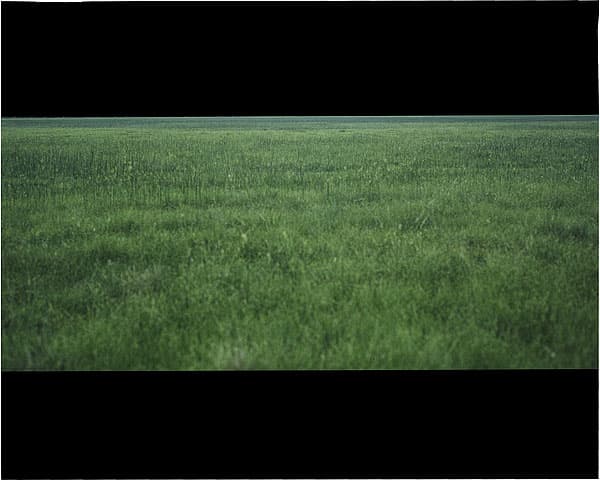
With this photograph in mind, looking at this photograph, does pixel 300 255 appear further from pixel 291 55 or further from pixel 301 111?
pixel 291 55

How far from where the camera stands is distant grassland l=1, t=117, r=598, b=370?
2852 mm

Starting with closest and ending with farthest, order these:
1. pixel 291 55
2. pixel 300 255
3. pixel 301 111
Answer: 1. pixel 300 255
2. pixel 291 55
3. pixel 301 111

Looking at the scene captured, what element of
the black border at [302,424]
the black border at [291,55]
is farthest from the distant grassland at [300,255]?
the black border at [291,55]

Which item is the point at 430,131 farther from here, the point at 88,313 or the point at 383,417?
the point at 88,313

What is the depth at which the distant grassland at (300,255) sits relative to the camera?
9.36ft

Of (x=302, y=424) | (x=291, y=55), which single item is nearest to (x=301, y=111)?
(x=291, y=55)

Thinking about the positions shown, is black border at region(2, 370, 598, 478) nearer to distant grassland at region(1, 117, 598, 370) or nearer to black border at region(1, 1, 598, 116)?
distant grassland at region(1, 117, 598, 370)

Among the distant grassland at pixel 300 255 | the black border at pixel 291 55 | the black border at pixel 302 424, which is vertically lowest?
the black border at pixel 302 424

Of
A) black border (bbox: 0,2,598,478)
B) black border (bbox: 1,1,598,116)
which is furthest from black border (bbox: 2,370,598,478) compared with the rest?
black border (bbox: 1,1,598,116)

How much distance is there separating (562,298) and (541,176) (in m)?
2.49

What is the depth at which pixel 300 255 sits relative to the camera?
3.74 metres

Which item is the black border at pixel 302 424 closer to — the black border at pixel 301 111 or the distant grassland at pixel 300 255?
→ the black border at pixel 301 111

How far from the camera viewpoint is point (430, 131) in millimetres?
7770

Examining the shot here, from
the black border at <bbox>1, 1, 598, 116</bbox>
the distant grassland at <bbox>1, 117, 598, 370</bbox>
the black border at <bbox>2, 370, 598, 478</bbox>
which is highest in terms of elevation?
the black border at <bbox>1, 1, 598, 116</bbox>
